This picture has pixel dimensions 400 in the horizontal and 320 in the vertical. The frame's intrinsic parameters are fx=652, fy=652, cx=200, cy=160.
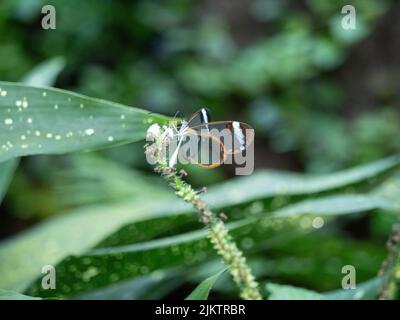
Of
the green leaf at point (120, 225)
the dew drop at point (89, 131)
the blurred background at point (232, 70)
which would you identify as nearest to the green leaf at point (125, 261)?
the green leaf at point (120, 225)

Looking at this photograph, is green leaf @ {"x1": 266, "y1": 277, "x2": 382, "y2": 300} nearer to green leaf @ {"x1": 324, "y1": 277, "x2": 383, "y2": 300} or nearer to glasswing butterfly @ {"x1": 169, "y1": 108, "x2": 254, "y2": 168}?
green leaf @ {"x1": 324, "y1": 277, "x2": 383, "y2": 300}

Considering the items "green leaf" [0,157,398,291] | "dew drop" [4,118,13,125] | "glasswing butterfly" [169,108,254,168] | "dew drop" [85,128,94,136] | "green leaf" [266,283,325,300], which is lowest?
"green leaf" [266,283,325,300]

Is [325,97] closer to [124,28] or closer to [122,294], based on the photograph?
[124,28]

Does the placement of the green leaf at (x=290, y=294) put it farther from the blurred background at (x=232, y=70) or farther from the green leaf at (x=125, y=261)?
the blurred background at (x=232, y=70)

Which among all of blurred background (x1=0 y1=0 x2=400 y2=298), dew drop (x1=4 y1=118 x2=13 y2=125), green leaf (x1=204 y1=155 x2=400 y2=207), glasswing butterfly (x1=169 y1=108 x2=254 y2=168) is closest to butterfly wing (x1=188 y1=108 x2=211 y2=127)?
glasswing butterfly (x1=169 y1=108 x2=254 y2=168)

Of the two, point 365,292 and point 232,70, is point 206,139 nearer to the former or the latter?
point 365,292

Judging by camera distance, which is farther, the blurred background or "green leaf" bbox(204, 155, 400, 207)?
the blurred background
